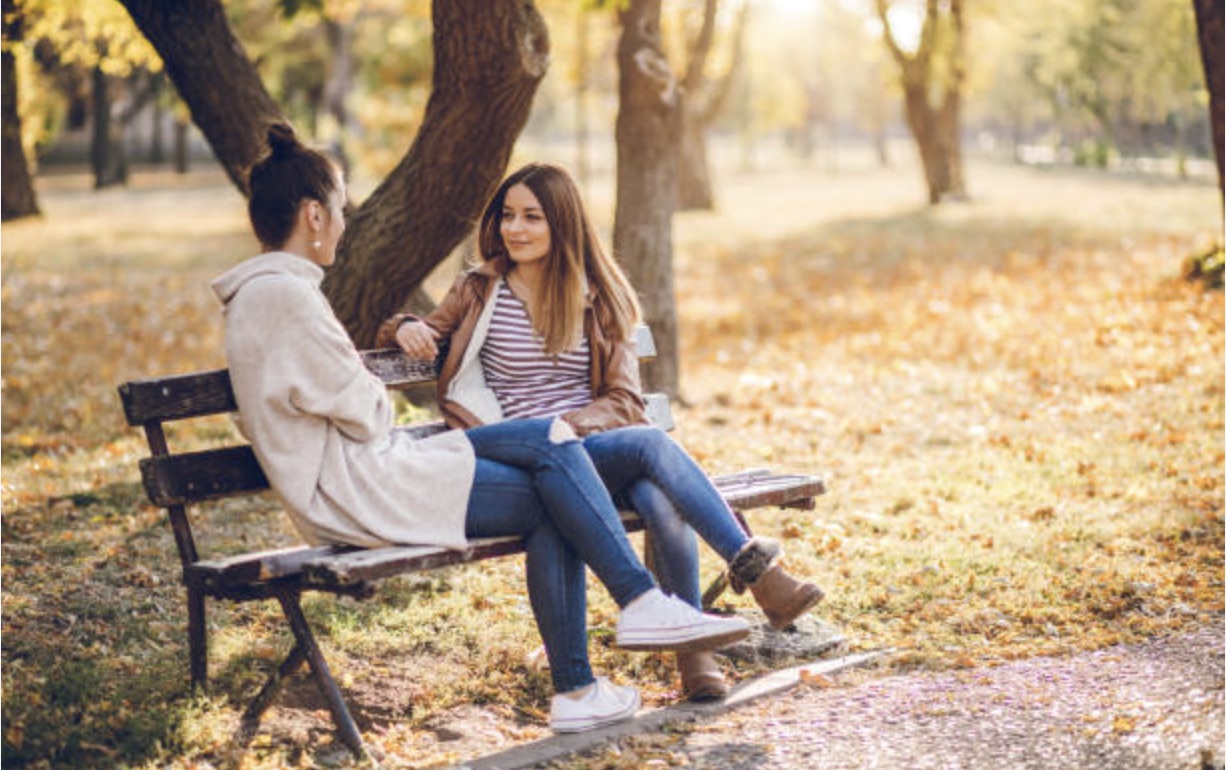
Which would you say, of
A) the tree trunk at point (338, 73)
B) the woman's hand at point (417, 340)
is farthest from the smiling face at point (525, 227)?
the tree trunk at point (338, 73)

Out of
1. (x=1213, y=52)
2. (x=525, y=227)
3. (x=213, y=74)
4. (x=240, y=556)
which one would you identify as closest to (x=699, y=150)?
(x=1213, y=52)

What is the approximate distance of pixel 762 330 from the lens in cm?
1409

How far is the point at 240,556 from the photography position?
4238mm

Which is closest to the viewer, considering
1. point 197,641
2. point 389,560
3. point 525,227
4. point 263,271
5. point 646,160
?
point 389,560

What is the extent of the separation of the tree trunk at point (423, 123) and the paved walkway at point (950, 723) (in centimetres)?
303

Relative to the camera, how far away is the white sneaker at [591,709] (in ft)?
14.3

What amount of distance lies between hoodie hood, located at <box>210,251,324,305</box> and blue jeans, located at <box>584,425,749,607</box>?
0.99 metres

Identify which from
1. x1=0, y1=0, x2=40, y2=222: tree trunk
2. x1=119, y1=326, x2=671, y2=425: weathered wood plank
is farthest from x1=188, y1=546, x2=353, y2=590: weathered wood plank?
x1=0, y1=0, x2=40, y2=222: tree trunk

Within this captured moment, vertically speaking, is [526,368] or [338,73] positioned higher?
[338,73]

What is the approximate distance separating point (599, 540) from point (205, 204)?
101 ft

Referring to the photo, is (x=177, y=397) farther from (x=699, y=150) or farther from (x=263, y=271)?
(x=699, y=150)

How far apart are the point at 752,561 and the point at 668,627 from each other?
334 millimetres

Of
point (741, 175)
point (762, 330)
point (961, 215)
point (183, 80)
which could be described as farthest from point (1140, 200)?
point (741, 175)

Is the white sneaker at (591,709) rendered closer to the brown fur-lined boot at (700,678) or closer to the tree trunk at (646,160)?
the brown fur-lined boot at (700,678)
